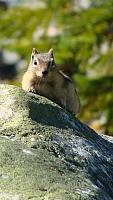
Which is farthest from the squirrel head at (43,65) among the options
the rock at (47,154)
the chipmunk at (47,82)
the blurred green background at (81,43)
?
the blurred green background at (81,43)

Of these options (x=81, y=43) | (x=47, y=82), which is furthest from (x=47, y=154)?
(x=81, y=43)

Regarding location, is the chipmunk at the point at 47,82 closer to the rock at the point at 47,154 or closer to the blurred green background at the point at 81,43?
the rock at the point at 47,154

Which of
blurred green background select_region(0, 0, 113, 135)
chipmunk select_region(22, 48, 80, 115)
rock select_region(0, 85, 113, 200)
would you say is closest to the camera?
rock select_region(0, 85, 113, 200)

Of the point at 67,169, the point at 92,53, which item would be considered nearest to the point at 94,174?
the point at 67,169

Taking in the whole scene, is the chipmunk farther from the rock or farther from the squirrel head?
the rock

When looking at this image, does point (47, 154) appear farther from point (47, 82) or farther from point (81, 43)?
point (81, 43)

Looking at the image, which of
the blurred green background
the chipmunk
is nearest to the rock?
the chipmunk

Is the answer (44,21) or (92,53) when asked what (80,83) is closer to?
(92,53)
